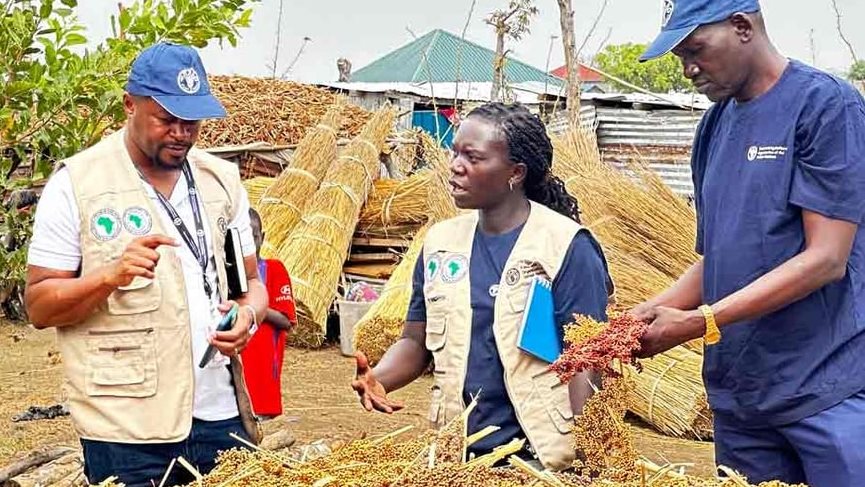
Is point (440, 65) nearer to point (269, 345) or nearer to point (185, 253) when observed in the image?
point (269, 345)

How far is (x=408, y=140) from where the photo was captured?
13.5m

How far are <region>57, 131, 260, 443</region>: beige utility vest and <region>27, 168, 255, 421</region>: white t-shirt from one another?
0.03m

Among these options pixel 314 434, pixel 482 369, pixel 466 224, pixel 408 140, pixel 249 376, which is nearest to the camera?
pixel 482 369

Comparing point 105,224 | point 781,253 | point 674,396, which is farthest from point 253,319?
point 674,396

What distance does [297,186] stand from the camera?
11.2 meters

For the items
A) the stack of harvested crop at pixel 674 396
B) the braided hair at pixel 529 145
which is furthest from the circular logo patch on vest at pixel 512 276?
the stack of harvested crop at pixel 674 396

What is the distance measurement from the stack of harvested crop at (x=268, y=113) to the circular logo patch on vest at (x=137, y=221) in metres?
10.7

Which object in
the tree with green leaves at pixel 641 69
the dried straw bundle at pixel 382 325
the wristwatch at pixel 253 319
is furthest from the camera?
the tree with green leaves at pixel 641 69

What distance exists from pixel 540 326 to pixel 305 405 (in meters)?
5.67

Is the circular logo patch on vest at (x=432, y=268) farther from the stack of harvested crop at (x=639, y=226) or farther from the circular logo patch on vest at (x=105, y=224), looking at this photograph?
the stack of harvested crop at (x=639, y=226)

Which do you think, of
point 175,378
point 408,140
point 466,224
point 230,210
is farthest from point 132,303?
point 408,140

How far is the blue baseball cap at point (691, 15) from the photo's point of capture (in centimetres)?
285

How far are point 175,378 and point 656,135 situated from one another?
11.9m

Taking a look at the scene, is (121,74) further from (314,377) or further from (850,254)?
(314,377)
